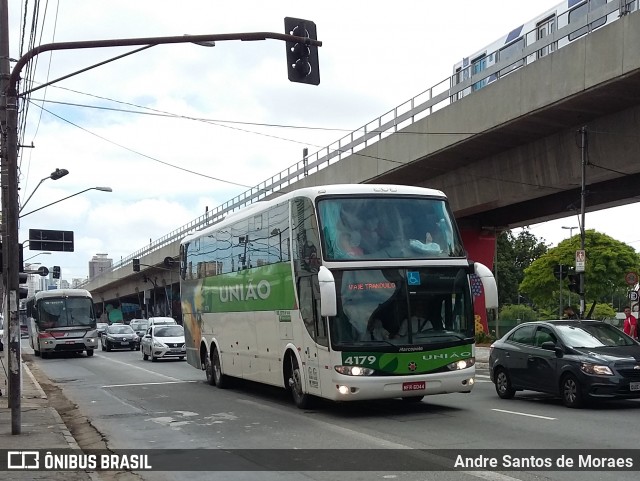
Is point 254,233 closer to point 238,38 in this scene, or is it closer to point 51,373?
point 238,38

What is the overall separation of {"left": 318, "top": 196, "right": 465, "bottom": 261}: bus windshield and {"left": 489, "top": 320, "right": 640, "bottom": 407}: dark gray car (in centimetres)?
257

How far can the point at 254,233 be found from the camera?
16969mm

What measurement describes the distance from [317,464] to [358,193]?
18.3 feet

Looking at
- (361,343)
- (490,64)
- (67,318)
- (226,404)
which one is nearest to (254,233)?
(226,404)

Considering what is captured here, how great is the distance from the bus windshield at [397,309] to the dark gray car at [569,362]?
1973mm

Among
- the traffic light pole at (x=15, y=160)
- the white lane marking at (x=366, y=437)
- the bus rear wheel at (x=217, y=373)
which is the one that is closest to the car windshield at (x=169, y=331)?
the bus rear wheel at (x=217, y=373)

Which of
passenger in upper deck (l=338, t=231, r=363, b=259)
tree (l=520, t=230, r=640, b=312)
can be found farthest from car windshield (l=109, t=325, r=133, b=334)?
tree (l=520, t=230, r=640, b=312)

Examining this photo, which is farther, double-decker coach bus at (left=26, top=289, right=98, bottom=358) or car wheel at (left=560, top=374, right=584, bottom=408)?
double-decker coach bus at (left=26, top=289, right=98, bottom=358)

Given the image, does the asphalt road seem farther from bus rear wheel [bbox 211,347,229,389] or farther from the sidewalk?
bus rear wheel [bbox 211,347,229,389]

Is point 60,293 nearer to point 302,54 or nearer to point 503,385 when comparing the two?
point 503,385

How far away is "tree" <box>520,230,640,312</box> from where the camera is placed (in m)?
70.7

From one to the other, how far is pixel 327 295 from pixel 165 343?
857 inches

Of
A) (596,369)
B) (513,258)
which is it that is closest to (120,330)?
(596,369)

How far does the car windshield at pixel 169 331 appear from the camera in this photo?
110 ft
